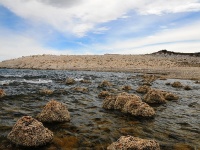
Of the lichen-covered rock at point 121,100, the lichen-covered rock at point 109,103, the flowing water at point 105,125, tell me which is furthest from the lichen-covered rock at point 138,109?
the lichen-covered rock at point 109,103

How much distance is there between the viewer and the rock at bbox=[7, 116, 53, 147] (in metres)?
9.08

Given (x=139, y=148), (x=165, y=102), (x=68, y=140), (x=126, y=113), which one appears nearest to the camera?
(x=139, y=148)

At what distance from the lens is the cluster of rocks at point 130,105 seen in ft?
45.3

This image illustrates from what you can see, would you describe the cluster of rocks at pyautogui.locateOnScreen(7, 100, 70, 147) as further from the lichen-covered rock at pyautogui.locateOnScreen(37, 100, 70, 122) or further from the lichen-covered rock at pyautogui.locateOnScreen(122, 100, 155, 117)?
the lichen-covered rock at pyautogui.locateOnScreen(122, 100, 155, 117)

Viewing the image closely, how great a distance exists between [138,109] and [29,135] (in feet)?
22.1

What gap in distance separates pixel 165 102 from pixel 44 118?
31.4 ft

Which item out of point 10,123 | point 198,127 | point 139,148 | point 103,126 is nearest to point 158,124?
point 198,127

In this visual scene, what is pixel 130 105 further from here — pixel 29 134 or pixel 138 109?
pixel 29 134

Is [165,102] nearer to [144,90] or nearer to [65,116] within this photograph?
[144,90]

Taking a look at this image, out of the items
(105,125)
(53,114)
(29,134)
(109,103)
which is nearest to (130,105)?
(109,103)

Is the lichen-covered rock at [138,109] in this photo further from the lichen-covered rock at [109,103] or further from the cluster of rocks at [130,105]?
the lichen-covered rock at [109,103]

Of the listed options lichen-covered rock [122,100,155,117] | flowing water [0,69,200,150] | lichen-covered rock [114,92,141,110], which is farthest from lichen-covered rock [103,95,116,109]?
lichen-covered rock [122,100,155,117]

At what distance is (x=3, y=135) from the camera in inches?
395

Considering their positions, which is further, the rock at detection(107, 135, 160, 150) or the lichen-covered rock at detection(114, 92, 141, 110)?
the lichen-covered rock at detection(114, 92, 141, 110)
